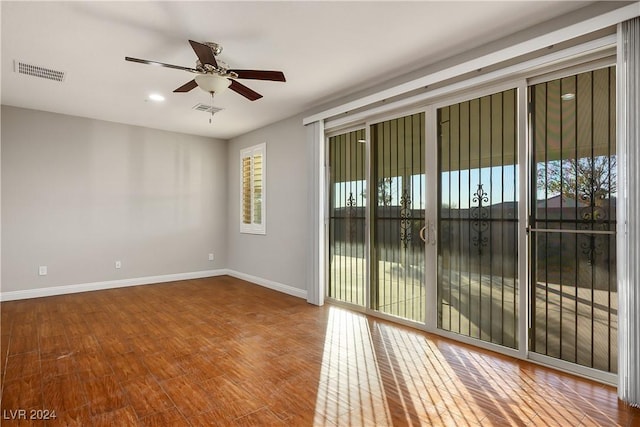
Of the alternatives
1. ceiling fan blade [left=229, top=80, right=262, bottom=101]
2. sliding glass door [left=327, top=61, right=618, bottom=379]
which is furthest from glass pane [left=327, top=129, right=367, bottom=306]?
ceiling fan blade [left=229, top=80, right=262, bottom=101]

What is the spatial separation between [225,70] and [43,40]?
1.65 meters

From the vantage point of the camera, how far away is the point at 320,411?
2260mm

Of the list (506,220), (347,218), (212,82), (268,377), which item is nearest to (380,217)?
(347,218)

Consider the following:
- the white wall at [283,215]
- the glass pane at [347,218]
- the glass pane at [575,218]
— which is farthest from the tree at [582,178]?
the white wall at [283,215]

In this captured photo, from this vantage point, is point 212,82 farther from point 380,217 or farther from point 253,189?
point 253,189

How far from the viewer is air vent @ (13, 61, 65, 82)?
360cm

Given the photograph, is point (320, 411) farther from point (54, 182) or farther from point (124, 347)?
point (54, 182)

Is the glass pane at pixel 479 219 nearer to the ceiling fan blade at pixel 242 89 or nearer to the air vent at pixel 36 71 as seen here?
the ceiling fan blade at pixel 242 89

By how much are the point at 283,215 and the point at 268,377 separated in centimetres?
327

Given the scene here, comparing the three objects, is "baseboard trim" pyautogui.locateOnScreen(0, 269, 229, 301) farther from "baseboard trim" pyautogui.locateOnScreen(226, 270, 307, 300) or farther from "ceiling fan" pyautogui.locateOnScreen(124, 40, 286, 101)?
"ceiling fan" pyautogui.locateOnScreen(124, 40, 286, 101)

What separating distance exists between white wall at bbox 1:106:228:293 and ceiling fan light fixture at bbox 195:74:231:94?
3678 mm

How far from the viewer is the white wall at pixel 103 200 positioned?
5.07 m

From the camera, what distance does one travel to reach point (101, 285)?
226 inches

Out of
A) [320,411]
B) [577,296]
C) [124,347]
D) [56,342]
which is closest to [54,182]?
[56,342]
